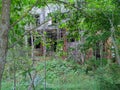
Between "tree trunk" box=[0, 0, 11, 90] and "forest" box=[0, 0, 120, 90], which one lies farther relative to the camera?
"forest" box=[0, 0, 120, 90]

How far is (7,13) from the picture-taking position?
6.39 feet

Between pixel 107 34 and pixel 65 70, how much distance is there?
351 centimetres

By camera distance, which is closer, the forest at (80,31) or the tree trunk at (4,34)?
the tree trunk at (4,34)

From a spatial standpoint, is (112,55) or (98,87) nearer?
(112,55)

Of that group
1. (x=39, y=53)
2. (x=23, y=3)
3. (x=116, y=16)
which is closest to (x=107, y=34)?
(x=116, y=16)

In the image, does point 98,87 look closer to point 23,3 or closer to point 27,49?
point 27,49

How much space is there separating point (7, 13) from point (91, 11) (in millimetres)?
2256

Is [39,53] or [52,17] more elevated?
[52,17]

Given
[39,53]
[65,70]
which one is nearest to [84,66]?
[65,70]

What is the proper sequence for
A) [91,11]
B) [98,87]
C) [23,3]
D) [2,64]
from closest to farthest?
[2,64], [23,3], [91,11], [98,87]

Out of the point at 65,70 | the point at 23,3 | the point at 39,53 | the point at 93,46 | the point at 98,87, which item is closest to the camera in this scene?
the point at 23,3

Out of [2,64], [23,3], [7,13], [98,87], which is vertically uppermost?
[23,3]

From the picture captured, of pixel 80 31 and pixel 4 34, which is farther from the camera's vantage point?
pixel 80 31

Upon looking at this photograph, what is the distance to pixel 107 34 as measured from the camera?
4.08 m
